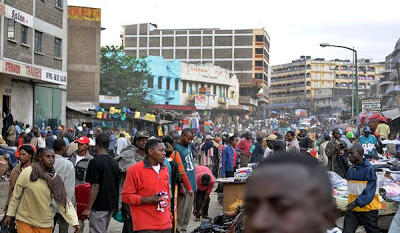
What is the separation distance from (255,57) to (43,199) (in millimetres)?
98275

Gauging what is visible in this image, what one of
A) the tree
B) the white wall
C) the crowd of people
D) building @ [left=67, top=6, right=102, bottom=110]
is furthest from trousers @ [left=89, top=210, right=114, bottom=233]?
the tree

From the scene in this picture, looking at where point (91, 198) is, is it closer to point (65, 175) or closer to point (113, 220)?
point (65, 175)

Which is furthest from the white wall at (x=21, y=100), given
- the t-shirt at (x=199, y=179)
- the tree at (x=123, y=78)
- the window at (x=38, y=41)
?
the tree at (x=123, y=78)

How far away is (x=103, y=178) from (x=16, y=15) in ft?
64.6

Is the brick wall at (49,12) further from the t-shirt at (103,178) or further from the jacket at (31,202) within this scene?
the jacket at (31,202)

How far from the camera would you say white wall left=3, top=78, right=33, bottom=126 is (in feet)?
90.1

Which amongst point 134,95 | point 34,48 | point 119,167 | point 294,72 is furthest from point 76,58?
point 294,72

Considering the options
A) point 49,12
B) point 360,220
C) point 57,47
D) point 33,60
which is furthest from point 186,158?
point 57,47

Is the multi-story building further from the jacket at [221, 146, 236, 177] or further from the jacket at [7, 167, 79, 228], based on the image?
the jacket at [7, 167, 79, 228]

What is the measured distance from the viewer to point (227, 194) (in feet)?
42.4

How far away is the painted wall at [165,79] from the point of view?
7338 cm

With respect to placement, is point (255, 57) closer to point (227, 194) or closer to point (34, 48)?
point (34, 48)

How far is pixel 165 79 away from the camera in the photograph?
74812 millimetres

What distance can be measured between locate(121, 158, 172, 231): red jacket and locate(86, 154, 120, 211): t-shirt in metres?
1.15
